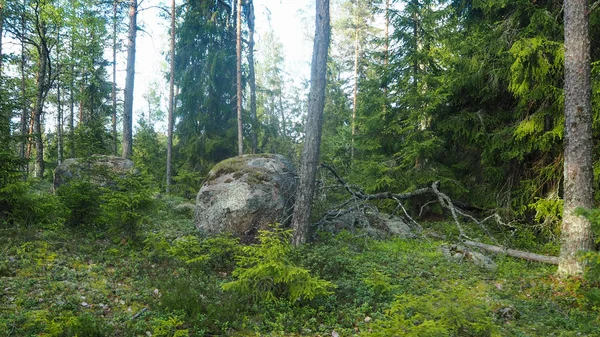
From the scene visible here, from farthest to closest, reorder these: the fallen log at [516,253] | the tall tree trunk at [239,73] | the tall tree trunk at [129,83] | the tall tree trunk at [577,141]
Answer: the tall tree trunk at [239,73] → the tall tree trunk at [129,83] → the fallen log at [516,253] → the tall tree trunk at [577,141]

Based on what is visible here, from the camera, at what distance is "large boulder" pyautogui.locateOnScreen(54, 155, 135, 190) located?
337 inches

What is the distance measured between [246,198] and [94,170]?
3.81 meters

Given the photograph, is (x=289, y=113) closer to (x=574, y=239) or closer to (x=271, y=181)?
(x=271, y=181)

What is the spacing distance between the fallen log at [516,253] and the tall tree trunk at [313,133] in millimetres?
4213

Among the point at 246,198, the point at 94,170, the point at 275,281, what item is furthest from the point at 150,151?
the point at 275,281

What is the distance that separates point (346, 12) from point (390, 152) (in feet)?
48.8

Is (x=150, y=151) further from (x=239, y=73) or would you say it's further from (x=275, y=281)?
(x=275, y=281)

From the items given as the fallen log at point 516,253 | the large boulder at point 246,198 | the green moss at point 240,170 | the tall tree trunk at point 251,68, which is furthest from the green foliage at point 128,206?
the tall tree trunk at point 251,68

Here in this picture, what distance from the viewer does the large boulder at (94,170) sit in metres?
8.56

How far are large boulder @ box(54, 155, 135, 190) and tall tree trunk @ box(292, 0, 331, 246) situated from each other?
381 centimetres

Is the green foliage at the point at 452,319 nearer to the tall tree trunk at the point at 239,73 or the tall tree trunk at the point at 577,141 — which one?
the tall tree trunk at the point at 577,141

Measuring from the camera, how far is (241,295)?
17.6 feet

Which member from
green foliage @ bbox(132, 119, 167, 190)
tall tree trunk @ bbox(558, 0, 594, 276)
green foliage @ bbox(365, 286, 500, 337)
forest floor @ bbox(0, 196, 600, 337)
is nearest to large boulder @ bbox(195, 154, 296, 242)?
forest floor @ bbox(0, 196, 600, 337)

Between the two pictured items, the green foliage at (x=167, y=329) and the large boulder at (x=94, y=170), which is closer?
the green foliage at (x=167, y=329)
